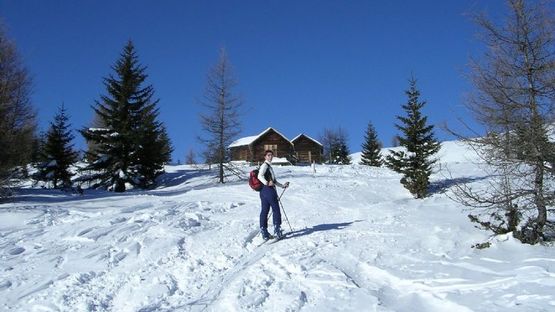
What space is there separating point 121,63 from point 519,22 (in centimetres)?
2870

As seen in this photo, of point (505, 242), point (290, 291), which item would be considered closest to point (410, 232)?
point (505, 242)

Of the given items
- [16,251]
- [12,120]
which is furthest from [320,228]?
[12,120]

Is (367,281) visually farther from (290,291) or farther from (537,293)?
(537,293)

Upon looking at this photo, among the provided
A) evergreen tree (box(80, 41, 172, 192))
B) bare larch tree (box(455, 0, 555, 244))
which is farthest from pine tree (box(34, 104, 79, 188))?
bare larch tree (box(455, 0, 555, 244))

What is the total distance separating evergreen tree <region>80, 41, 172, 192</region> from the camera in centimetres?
3027

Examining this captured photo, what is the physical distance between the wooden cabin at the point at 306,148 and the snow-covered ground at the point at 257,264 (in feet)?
163

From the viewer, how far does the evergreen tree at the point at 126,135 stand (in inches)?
1192

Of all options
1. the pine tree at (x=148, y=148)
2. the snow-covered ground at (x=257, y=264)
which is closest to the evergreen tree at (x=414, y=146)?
the snow-covered ground at (x=257, y=264)

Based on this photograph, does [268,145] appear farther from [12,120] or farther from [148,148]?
[12,120]

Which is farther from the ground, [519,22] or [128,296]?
[519,22]

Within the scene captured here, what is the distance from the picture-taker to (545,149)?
27.7 feet

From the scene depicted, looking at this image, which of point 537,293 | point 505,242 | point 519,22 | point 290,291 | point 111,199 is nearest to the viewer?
point 537,293

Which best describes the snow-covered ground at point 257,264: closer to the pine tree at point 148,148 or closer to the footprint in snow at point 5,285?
the footprint in snow at point 5,285

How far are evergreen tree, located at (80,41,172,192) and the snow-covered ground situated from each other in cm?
1577
